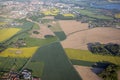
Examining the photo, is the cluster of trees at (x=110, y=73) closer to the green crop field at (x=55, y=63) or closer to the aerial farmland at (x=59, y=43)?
the aerial farmland at (x=59, y=43)

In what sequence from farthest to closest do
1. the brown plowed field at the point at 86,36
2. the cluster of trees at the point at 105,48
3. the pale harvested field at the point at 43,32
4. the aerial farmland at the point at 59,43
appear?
1. the pale harvested field at the point at 43,32
2. the brown plowed field at the point at 86,36
3. the cluster of trees at the point at 105,48
4. the aerial farmland at the point at 59,43

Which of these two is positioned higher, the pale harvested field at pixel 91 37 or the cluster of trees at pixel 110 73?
the pale harvested field at pixel 91 37

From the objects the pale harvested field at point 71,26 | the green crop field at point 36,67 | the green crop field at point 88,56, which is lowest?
the green crop field at point 36,67

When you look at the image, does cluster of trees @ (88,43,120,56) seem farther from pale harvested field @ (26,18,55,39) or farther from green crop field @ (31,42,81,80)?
pale harvested field @ (26,18,55,39)

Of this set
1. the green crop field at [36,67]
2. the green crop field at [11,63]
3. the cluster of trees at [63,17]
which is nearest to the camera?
the green crop field at [36,67]

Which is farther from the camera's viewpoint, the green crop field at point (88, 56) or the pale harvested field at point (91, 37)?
the pale harvested field at point (91, 37)

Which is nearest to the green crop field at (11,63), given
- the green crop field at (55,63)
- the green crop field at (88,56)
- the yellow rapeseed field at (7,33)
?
the green crop field at (55,63)

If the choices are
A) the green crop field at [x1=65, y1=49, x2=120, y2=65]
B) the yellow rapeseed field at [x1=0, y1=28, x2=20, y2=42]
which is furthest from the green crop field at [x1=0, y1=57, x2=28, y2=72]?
the yellow rapeseed field at [x1=0, y1=28, x2=20, y2=42]
